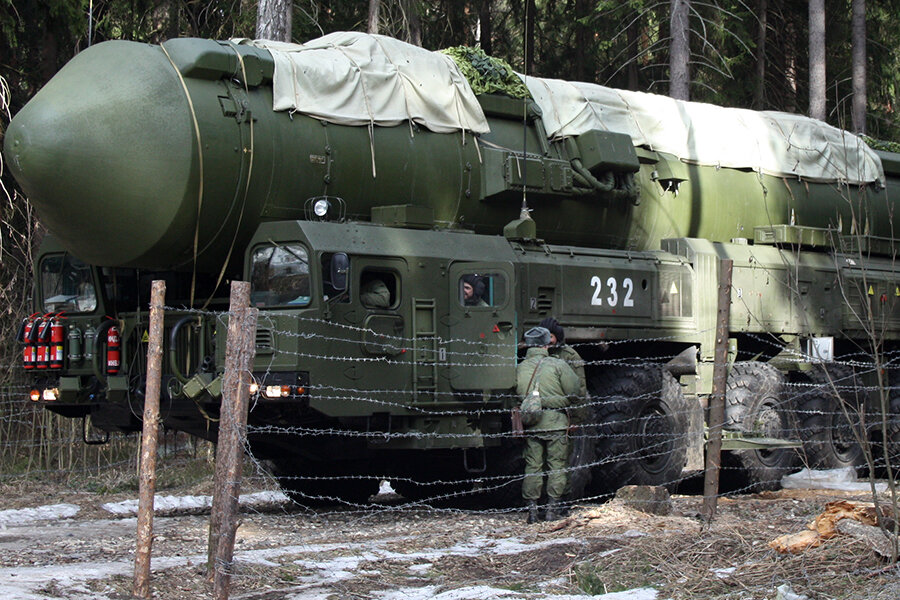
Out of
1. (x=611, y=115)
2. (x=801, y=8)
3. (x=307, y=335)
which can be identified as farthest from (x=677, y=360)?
(x=801, y=8)

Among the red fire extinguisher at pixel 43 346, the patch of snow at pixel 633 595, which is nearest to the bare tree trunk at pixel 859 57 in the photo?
the red fire extinguisher at pixel 43 346

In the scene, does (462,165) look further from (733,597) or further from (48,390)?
(733,597)

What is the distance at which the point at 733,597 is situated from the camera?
24.4 ft

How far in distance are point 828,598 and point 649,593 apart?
3.51 ft

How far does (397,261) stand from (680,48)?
9.56m

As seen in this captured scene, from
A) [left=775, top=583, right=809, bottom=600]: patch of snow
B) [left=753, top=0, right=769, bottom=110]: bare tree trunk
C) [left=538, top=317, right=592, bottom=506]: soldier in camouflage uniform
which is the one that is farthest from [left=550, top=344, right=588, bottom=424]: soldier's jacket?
[left=753, top=0, right=769, bottom=110]: bare tree trunk

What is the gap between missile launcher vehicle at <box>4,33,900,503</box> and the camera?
1062 centimetres

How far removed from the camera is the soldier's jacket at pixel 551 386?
11.0m

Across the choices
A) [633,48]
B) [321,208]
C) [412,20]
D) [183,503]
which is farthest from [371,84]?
[633,48]

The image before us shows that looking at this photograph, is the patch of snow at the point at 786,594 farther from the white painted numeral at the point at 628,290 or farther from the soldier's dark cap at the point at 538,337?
the white painted numeral at the point at 628,290

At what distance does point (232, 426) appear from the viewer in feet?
24.1

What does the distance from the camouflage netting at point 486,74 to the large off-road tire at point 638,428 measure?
3215 mm

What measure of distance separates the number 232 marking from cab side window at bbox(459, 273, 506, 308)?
1.43 m

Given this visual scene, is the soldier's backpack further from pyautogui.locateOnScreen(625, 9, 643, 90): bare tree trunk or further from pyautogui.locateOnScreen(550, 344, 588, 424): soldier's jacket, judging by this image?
pyautogui.locateOnScreen(625, 9, 643, 90): bare tree trunk
